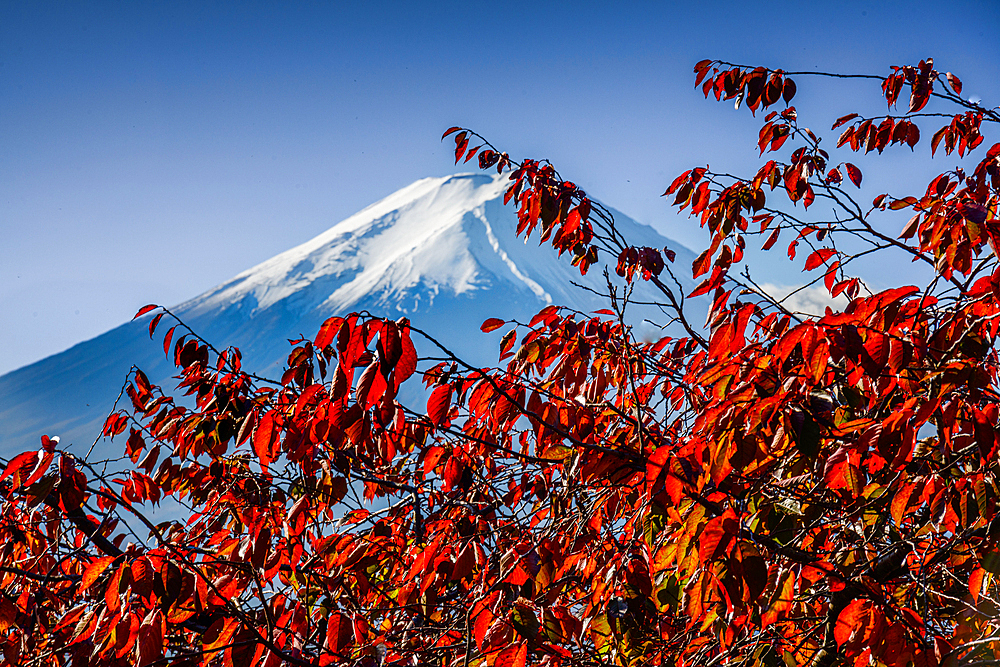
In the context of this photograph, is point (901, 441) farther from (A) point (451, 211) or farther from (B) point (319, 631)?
(A) point (451, 211)

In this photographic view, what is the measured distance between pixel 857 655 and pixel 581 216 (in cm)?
188

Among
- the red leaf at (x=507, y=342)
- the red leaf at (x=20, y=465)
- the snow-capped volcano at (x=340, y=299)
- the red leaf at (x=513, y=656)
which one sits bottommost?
the red leaf at (x=513, y=656)

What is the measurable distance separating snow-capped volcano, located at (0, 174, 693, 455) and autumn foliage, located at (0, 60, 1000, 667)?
60.0 metres

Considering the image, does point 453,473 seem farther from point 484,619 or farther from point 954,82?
point 954,82

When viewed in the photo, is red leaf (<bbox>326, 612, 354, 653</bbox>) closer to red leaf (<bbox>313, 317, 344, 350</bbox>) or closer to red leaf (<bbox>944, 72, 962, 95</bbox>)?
red leaf (<bbox>313, 317, 344, 350</bbox>)

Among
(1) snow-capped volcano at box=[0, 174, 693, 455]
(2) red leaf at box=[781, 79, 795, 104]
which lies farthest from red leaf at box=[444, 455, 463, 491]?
(1) snow-capped volcano at box=[0, 174, 693, 455]

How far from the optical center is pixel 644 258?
2928mm

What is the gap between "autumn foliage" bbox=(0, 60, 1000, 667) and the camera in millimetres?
1213

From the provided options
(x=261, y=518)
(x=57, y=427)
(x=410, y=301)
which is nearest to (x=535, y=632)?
(x=261, y=518)

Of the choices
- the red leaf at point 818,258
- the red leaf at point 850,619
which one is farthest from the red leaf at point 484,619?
the red leaf at point 818,258

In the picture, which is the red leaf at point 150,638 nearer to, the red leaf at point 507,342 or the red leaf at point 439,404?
the red leaf at point 439,404

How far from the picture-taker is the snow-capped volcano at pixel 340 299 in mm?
→ 68688

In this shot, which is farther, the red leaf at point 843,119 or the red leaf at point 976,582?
the red leaf at point 843,119

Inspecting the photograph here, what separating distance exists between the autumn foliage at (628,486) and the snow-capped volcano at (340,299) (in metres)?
60.0
